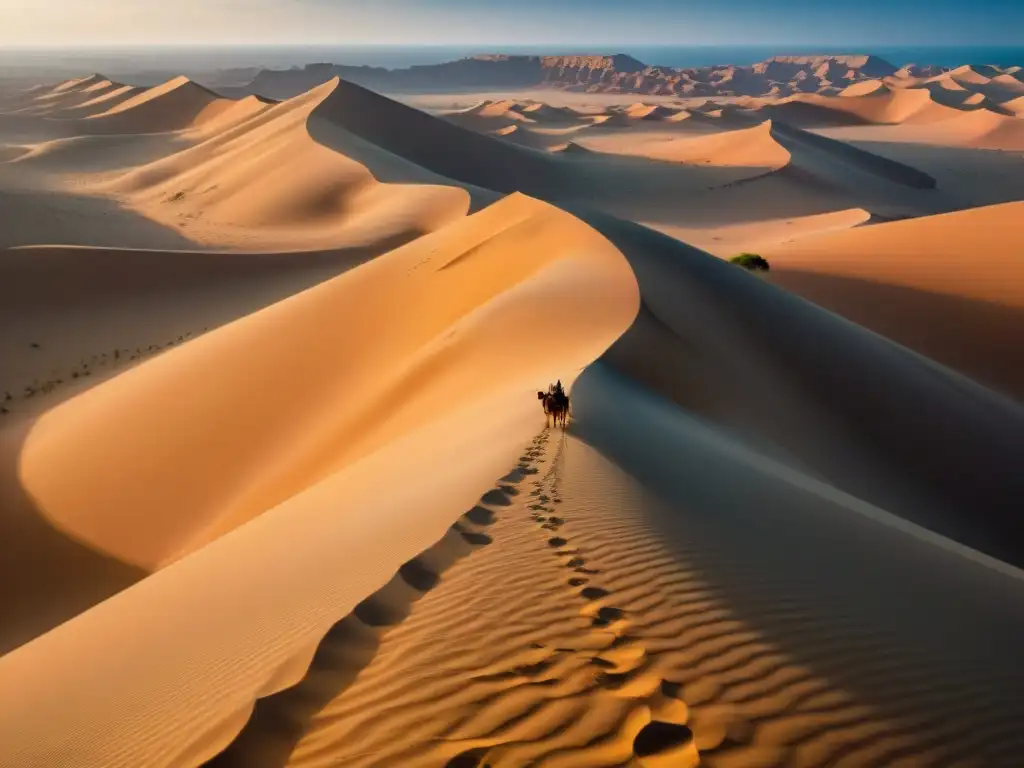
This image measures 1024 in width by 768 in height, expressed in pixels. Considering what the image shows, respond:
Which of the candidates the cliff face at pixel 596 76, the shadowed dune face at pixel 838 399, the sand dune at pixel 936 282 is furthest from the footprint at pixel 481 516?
the cliff face at pixel 596 76

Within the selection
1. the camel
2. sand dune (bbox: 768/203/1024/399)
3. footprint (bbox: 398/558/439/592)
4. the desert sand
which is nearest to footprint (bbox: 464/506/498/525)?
the desert sand

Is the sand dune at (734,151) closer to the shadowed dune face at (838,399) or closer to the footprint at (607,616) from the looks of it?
the shadowed dune face at (838,399)

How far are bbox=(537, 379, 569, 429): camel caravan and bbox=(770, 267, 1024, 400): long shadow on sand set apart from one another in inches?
466

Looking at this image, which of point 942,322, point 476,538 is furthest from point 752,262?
point 476,538

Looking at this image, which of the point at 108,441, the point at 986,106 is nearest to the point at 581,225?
the point at 108,441

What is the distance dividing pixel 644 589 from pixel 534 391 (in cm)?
404

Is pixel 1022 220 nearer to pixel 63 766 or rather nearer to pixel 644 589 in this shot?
pixel 644 589

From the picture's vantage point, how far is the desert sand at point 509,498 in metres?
3.05

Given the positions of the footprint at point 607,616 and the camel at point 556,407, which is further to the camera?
the camel at point 556,407

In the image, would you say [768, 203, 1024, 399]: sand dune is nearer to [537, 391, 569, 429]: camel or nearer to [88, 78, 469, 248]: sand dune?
[537, 391, 569, 429]: camel

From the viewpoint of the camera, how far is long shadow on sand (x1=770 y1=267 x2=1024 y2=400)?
15406 mm

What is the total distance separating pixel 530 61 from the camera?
18325 centimetres

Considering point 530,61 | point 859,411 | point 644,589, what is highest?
point 530,61

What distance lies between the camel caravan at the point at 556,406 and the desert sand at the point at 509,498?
292 millimetres
